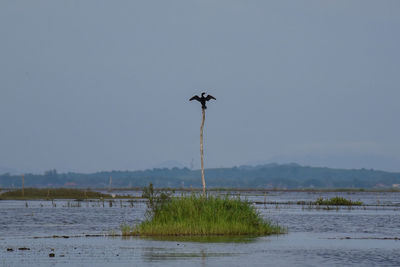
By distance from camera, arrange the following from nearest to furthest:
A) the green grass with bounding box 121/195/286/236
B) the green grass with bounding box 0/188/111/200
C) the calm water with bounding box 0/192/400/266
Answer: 1. the calm water with bounding box 0/192/400/266
2. the green grass with bounding box 121/195/286/236
3. the green grass with bounding box 0/188/111/200

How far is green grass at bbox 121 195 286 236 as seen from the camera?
38.1 m

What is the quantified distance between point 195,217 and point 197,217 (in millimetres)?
102

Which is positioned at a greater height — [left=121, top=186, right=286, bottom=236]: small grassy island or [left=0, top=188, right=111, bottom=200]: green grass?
[left=0, top=188, right=111, bottom=200]: green grass

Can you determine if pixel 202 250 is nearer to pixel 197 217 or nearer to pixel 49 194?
pixel 197 217

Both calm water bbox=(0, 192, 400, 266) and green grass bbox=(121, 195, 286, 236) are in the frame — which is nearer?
calm water bbox=(0, 192, 400, 266)

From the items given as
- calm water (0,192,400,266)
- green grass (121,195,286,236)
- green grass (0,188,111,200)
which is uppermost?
green grass (0,188,111,200)

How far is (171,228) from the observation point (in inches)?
1512

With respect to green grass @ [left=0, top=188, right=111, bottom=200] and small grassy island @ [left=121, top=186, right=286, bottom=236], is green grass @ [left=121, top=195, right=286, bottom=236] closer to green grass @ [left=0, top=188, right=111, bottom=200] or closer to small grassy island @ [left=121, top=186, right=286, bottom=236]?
small grassy island @ [left=121, top=186, right=286, bottom=236]

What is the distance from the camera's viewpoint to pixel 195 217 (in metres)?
38.4

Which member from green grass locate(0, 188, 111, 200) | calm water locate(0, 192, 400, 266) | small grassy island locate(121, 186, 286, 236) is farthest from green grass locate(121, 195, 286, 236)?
green grass locate(0, 188, 111, 200)

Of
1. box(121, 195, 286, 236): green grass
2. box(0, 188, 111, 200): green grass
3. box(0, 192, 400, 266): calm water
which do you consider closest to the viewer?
box(0, 192, 400, 266): calm water

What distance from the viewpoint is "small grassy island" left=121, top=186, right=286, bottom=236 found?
3812cm

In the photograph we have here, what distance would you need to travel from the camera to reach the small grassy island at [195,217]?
1501 inches

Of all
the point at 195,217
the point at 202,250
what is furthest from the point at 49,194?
the point at 202,250
